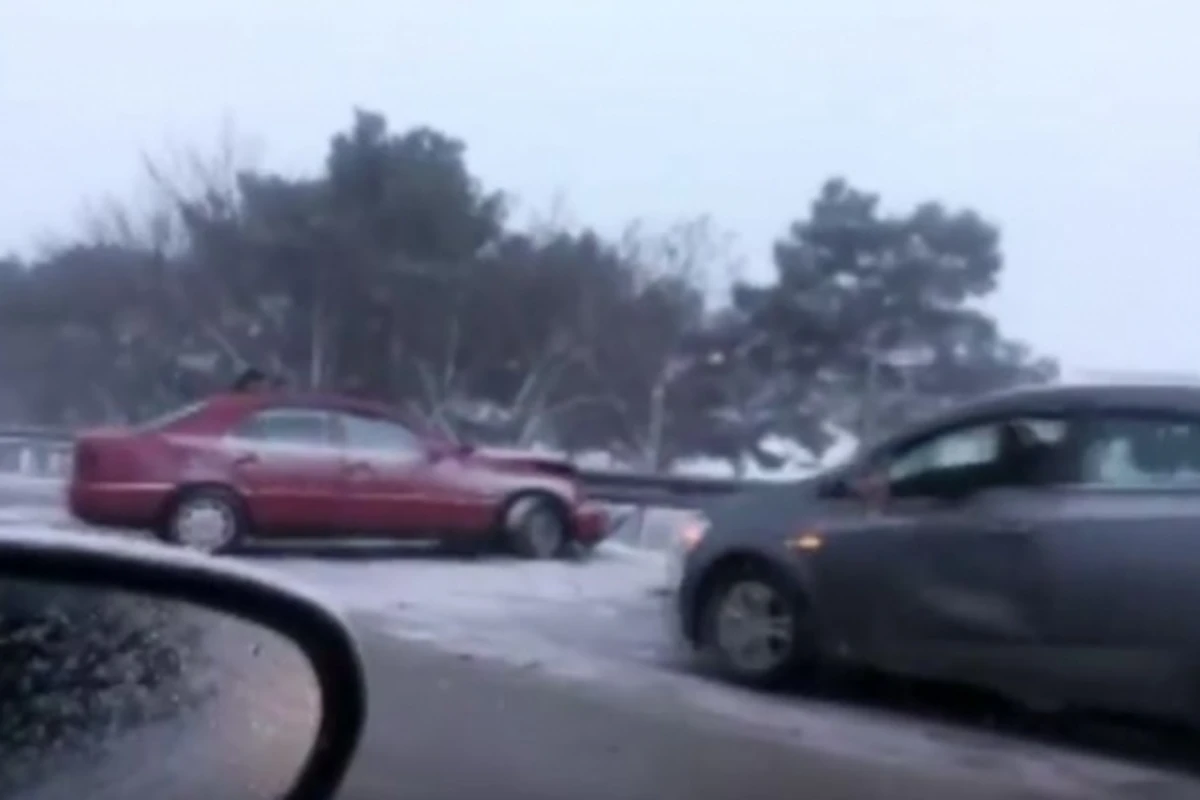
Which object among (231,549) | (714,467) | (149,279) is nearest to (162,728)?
(231,549)

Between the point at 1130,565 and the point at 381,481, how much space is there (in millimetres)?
10355

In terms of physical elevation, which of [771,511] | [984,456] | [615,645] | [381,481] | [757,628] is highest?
[381,481]

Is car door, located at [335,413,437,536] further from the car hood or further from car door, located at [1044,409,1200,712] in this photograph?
car door, located at [1044,409,1200,712]

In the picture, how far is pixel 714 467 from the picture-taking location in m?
29.3

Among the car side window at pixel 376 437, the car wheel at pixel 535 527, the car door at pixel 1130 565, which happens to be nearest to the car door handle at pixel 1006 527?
the car door at pixel 1130 565

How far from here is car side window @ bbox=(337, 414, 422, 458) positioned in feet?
65.5

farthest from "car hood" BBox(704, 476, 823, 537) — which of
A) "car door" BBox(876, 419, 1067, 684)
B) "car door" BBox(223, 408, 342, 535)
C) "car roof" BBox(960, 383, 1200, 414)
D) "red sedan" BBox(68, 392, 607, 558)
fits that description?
"car door" BBox(223, 408, 342, 535)

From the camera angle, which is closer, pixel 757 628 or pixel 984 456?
pixel 984 456

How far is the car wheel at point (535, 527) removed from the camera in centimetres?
1991

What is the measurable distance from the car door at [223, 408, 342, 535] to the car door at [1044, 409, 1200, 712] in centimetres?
993

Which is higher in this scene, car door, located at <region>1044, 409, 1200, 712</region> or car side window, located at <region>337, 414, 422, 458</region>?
car side window, located at <region>337, 414, 422, 458</region>

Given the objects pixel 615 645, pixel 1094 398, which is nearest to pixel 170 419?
pixel 615 645

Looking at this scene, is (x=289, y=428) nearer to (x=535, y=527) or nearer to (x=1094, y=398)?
(x=535, y=527)

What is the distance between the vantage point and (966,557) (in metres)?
11.1
